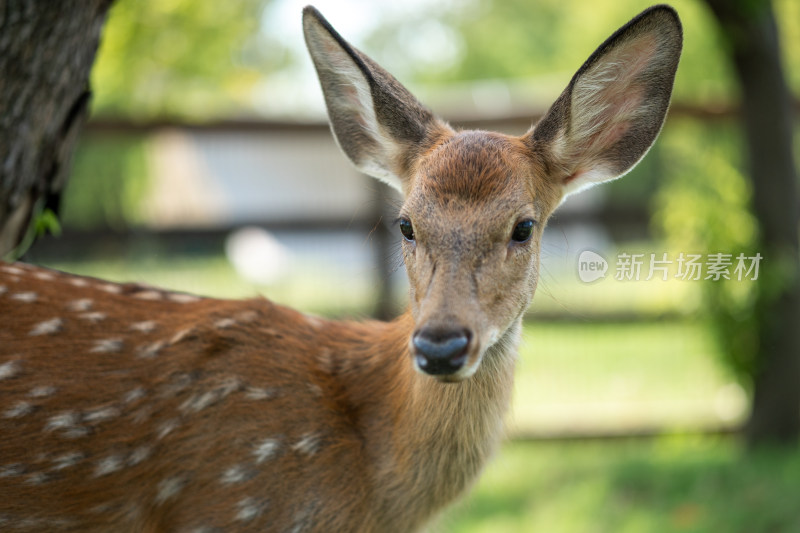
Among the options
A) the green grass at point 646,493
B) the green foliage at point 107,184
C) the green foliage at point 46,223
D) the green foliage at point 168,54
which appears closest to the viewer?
the green foliage at point 46,223

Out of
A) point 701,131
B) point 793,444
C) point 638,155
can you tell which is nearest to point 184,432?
point 638,155

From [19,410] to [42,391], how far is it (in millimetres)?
93

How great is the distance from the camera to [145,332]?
316cm

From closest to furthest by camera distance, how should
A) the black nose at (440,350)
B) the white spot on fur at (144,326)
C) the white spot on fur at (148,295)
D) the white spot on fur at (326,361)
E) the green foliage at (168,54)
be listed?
the black nose at (440,350)
the white spot on fur at (144,326)
the white spot on fur at (326,361)
the white spot on fur at (148,295)
the green foliage at (168,54)

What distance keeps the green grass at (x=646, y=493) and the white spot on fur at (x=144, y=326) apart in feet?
10.3

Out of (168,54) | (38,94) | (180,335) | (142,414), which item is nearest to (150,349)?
(180,335)

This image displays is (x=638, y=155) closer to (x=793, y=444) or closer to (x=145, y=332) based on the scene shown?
(x=145, y=332)

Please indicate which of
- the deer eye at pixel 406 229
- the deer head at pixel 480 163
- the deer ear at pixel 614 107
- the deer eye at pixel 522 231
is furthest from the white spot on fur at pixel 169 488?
the deer ear at pixel 614 107

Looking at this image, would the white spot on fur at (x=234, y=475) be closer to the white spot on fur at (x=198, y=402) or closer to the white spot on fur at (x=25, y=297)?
the white spot on fur at (x=198, y=402)

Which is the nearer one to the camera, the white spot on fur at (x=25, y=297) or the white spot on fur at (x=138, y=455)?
the white spot on fur at (x=138, y=455)

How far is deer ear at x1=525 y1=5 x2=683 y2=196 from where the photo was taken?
114 inches

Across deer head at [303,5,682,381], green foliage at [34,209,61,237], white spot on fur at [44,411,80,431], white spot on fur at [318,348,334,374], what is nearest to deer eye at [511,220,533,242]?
deer head at [303,5,682,381]

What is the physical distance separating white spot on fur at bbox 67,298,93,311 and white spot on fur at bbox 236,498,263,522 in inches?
37.1

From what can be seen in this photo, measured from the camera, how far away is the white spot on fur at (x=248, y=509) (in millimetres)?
2896
